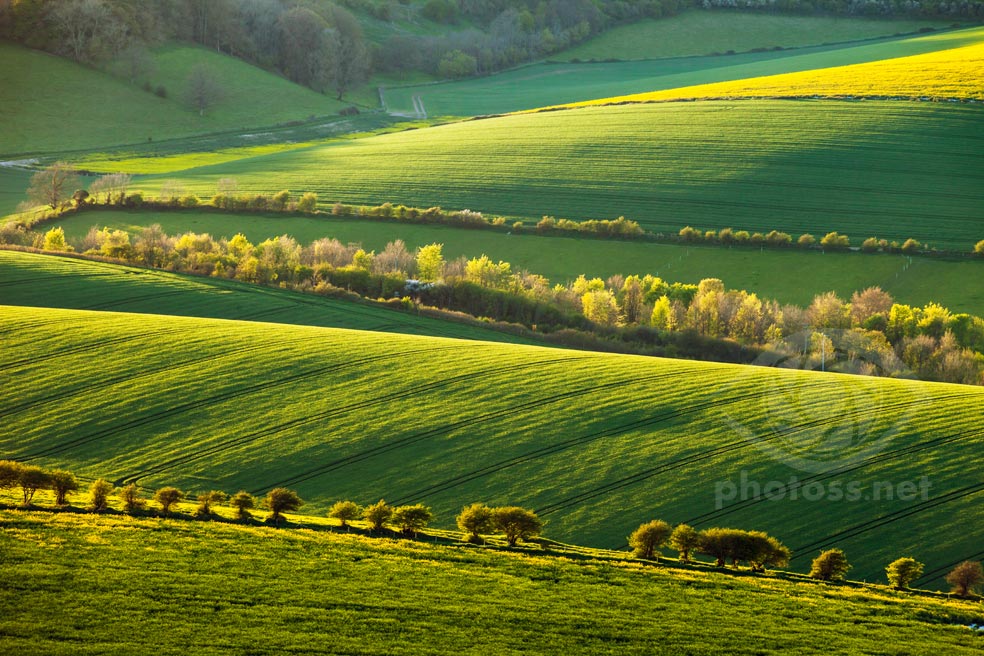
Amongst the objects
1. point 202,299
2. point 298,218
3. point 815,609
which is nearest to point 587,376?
point 815,609

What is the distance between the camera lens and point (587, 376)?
4619 centimetres

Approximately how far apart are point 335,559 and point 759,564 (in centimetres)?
1324

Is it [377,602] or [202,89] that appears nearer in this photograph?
[377,602]

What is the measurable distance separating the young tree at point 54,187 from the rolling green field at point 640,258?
173 inches

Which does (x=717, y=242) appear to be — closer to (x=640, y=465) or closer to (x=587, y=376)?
(x=587, y=376)

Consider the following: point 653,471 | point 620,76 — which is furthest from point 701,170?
point 620,76

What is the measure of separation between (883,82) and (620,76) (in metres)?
68.7

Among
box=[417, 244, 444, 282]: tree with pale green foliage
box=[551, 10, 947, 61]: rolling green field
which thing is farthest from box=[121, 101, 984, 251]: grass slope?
box=[551, 10, 947, 61]: rolling green field

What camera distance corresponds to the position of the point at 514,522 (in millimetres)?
31984

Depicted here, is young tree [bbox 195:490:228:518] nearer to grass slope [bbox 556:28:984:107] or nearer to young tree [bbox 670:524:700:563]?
young tree [bbox 670:524:700:563]

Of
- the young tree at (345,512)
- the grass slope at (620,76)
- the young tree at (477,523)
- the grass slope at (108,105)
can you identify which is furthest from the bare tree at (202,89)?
the young tree at (477,523)

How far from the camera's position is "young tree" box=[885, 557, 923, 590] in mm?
30750

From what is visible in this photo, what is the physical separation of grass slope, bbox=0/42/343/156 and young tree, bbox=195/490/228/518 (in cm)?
10101

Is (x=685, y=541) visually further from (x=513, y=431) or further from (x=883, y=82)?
(x=883, y=82)
